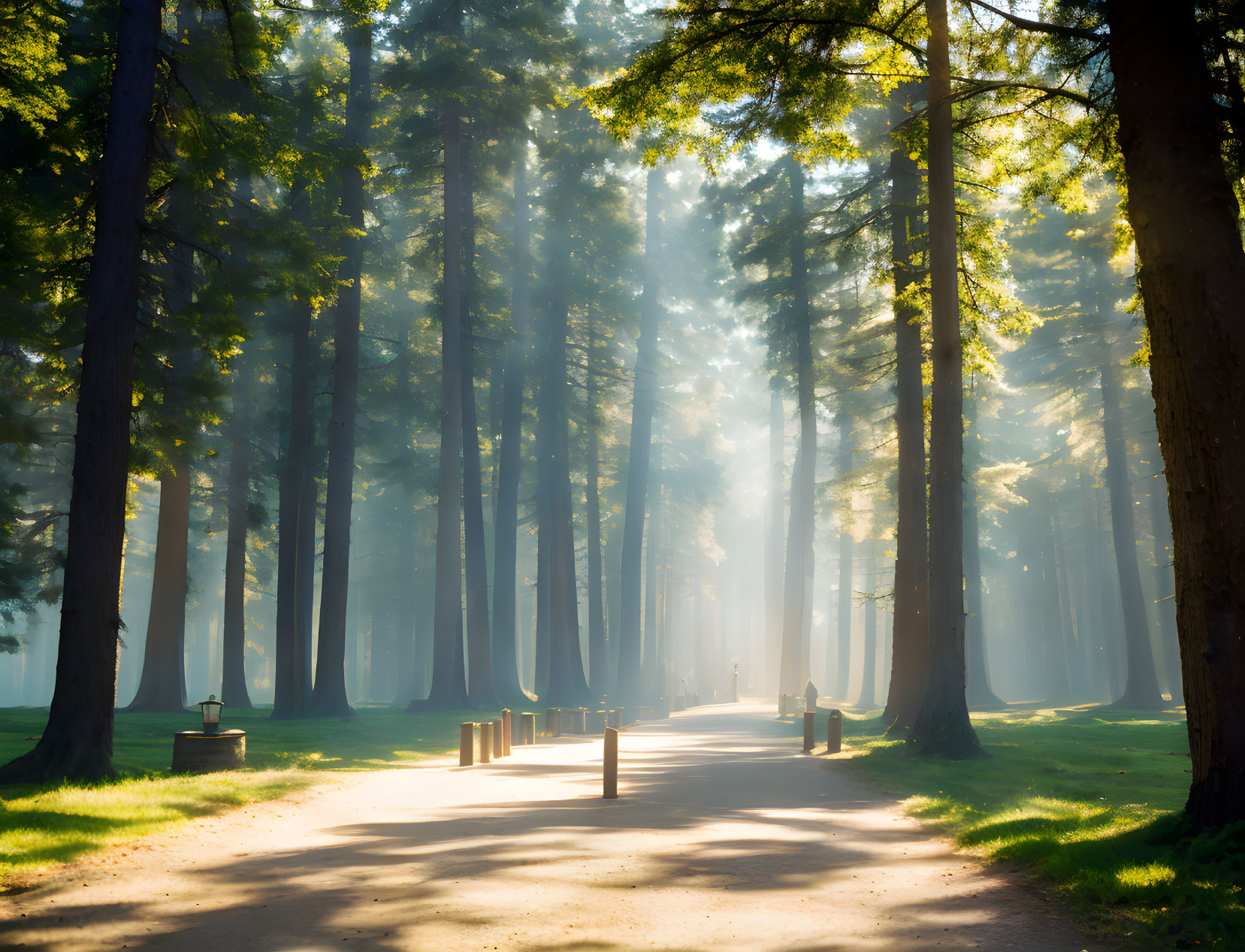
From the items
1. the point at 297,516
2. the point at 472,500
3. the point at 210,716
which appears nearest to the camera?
the point at 210,716

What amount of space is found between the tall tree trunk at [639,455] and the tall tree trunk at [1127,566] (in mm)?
17402

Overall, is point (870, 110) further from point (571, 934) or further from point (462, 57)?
point (571, 934)

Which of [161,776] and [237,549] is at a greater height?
[237,549]

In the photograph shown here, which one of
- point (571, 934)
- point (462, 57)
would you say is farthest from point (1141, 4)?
point (462, 57)

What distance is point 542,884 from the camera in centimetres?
639

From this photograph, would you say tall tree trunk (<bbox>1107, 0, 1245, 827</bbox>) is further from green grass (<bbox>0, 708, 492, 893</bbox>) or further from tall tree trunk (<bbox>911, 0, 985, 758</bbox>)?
green grass (<bbox>0, 708, 492, 893</bbox>)

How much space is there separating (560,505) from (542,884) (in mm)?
27176

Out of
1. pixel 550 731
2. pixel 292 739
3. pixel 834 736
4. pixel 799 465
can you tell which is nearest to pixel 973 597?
pixel 799 465

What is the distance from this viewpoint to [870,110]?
2762cm

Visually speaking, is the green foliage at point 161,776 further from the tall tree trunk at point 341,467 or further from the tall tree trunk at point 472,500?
the tall tree trunk at point 472,500

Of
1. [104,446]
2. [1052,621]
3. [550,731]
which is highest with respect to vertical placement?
[104,446]

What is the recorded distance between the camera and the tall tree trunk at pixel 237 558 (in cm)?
2789

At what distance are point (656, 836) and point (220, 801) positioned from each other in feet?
17.6

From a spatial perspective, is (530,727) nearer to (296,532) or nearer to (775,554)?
(296,532)
